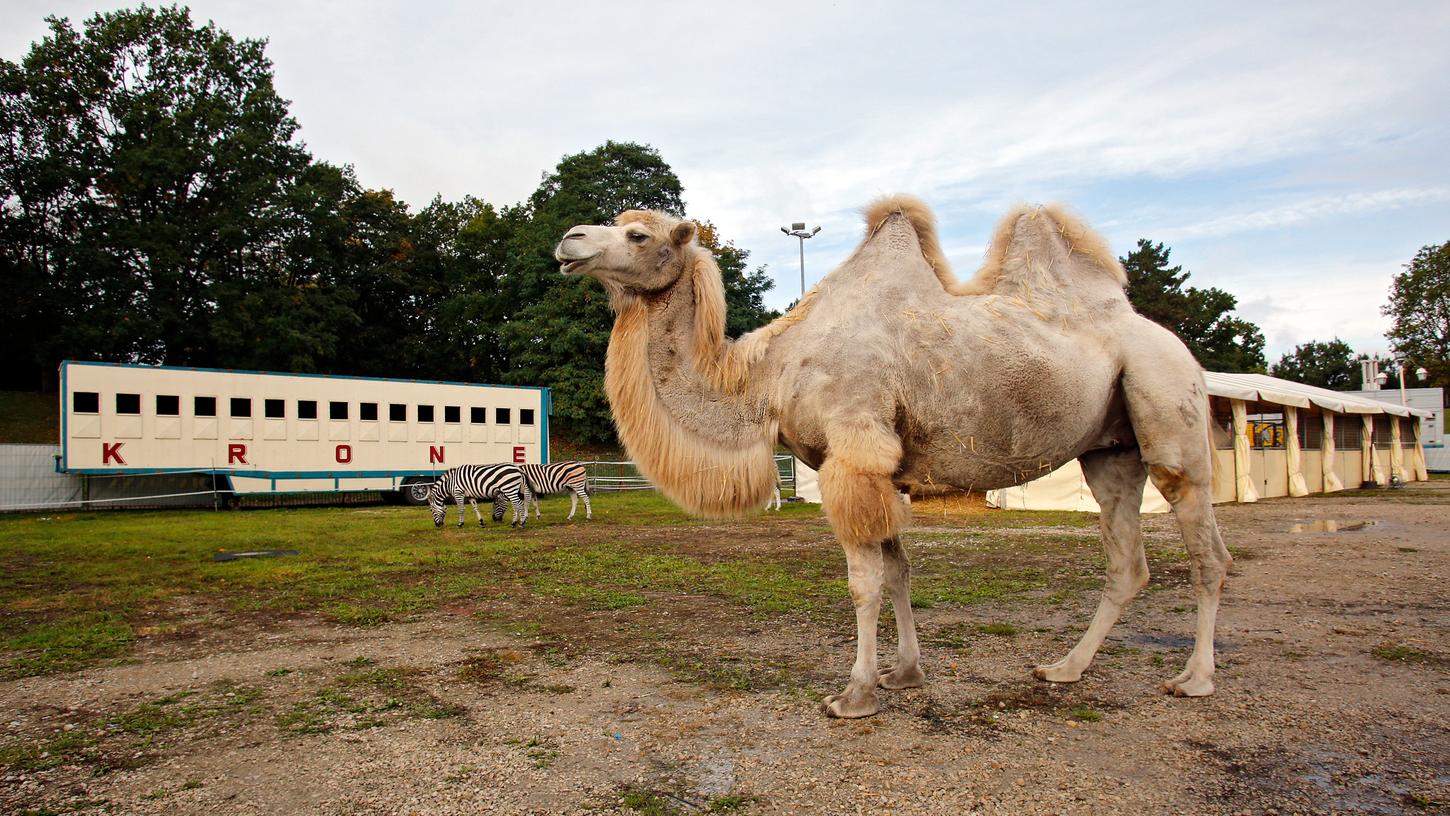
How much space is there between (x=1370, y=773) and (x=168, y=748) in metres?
5.61

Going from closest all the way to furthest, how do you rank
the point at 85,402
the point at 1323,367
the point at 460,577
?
the point at 460,577 → the point at 85,402 → the point at 1323,367

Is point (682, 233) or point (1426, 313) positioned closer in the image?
point (682, 233)

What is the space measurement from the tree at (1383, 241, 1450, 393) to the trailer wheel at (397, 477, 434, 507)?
6283 centimetres

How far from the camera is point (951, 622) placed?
263 inches

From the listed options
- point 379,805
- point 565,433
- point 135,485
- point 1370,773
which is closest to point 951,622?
point 1370,773

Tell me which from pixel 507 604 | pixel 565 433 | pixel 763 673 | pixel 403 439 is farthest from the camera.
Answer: pixel 565 433

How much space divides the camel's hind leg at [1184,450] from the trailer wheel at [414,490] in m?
22.3

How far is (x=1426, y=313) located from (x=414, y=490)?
65.9 m

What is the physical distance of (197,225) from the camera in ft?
117

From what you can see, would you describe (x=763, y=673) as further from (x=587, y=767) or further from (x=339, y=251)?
(x=339, y=251)

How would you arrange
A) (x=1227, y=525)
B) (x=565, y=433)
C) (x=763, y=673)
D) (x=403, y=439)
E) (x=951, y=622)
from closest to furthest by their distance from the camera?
(x=763, y=673)
(x=951, y=622)
(x=1227, y=525)
(x=403, y=439)
(x=565, y=433)

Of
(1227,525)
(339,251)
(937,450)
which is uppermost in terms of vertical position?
(339,251)

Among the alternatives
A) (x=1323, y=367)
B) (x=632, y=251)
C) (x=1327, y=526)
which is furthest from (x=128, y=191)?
(x=1323, y=367)

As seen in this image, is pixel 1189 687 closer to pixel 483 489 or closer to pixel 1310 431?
pixel 483 489
